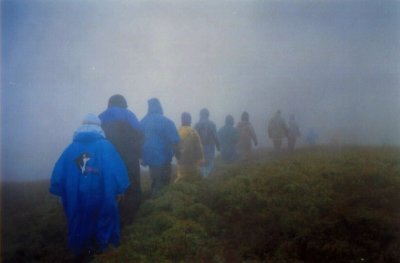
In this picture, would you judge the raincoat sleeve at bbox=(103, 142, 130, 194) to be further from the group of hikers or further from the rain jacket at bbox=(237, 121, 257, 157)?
the rain jacket at bbox=(237, 121, 257, 157)

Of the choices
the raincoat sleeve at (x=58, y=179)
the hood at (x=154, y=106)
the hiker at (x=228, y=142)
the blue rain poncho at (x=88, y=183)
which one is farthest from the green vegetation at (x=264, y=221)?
the hiker at (x=228, y=142)

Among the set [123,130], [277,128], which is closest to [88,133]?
[123,130]

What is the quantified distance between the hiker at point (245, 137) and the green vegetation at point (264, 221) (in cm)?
159

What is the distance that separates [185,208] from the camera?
21.0ft

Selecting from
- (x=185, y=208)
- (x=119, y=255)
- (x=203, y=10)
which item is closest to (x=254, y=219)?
(x=185, y=208)

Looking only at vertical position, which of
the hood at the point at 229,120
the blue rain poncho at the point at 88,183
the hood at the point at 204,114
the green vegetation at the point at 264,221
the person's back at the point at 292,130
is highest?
the hood at the point at 204,114

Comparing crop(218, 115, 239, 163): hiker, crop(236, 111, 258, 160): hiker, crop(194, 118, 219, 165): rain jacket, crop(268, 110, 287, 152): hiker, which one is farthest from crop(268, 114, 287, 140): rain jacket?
Answer: crop(194, 118, 219, 165): rain jacket

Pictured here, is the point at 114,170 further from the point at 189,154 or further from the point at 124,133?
the point at 189,154

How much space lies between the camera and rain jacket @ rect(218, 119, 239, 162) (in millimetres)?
10172

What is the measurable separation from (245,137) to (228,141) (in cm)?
52

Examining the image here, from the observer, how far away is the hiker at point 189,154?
27.2 feet

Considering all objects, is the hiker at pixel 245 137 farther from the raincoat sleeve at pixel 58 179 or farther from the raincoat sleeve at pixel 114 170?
the raincoat sleeve at pixel 58 179

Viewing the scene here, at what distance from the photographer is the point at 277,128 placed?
28.5 feet

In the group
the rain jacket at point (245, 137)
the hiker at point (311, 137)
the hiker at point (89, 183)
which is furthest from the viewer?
the rain jacket at point (245, 137)
